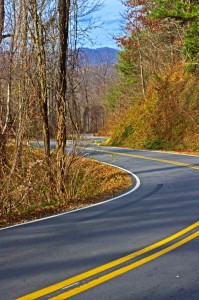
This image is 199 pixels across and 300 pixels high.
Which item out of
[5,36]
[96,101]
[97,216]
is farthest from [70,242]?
[96,101]

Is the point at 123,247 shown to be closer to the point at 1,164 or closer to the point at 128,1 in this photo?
the point at 1,164

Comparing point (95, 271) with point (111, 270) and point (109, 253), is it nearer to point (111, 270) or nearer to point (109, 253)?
point (111, 270)

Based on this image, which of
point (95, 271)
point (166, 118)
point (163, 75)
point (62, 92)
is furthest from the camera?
point (163, 75)

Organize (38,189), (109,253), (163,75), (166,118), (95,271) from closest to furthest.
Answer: (95,271) → (109,253) → (38,189) → (166,118) → (163,75)

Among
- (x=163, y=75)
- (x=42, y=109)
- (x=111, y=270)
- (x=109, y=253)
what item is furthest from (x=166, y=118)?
(x=111, y=270)

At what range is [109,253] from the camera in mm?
5949

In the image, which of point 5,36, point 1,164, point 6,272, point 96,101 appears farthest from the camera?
point 96,101

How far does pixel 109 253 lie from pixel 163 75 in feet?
96.1

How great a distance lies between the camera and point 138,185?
1338cm

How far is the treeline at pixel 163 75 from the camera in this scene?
83.3 ft

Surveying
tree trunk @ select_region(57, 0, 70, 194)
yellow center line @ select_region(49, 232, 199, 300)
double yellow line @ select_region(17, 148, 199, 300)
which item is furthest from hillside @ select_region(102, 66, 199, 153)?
yellow center line @ select_region(49, 232, 199, 300)

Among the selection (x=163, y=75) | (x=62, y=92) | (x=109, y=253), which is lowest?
(x=109, y=253)

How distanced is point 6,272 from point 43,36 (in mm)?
10870

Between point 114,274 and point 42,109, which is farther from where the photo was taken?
point 42,109
